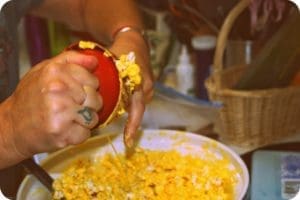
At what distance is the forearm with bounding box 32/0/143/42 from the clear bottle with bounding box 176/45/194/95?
0.34 meters

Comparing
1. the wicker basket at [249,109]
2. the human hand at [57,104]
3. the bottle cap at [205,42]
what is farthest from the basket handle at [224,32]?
the human hand at [57,104]

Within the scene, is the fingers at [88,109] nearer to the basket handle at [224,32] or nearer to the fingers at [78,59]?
the fingers at [78,59]

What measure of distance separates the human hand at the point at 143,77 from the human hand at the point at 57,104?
0.11 m

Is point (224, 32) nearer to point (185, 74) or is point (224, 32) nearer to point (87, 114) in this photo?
point (185, 74)

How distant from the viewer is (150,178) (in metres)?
0.70

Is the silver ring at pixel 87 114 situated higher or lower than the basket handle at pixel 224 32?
higher

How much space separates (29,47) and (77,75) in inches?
35.2

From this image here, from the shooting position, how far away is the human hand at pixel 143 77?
674 mm

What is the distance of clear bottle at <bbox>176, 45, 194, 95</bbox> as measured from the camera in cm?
123

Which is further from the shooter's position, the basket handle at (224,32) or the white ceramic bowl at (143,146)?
the basket handle at (224,32)

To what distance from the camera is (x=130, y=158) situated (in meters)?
0.77

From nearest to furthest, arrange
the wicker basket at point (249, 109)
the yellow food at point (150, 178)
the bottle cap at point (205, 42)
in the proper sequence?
the yellow food at point (150, 178)
the wicker basket at point (249, 109)
the bottle cap at point (205, 42)

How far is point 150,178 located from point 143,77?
138 mm

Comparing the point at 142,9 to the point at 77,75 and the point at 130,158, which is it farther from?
the point at 77,75
